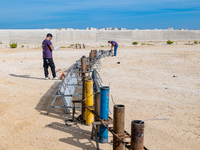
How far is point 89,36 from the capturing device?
4559 centimetres

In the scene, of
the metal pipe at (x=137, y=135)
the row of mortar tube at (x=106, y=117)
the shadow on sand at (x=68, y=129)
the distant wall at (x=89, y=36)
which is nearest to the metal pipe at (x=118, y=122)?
the row of mortar tube at (x=106, y=117)

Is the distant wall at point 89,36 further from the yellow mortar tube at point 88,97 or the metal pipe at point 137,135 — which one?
the metal pipe at point 137,135

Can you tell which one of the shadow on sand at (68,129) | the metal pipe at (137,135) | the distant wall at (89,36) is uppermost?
the distant wall at (89,36)

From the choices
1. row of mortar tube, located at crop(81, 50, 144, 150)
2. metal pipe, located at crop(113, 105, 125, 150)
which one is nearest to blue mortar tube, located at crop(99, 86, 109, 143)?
row of mortar tube, located at crop(81, 50, 144, 150)

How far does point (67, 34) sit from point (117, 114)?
4143 cm

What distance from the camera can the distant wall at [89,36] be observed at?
139 feet

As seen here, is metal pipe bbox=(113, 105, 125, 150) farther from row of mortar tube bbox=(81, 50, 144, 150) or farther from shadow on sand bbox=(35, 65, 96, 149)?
shadow on sand bbox=(35, 65, 96, 149)

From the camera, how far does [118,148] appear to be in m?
3.94

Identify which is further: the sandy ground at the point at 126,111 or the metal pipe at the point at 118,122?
the sandy ground at the point at 126,111

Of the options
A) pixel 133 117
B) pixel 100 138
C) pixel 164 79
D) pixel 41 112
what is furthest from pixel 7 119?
pixel 164 79

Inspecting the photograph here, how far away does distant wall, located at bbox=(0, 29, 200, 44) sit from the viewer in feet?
139

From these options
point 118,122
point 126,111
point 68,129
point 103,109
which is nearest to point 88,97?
point 68,129

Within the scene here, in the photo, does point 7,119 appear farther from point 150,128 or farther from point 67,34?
point 67,34

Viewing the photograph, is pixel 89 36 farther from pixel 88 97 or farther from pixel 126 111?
pixel 88 97
